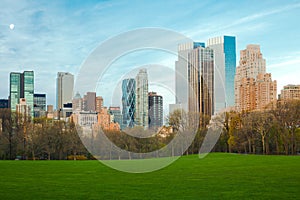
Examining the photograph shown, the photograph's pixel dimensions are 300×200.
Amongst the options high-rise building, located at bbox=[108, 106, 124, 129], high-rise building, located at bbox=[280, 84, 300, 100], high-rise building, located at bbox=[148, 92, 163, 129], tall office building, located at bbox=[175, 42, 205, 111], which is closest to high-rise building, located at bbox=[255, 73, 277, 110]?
high-rise building, located at bbox=[280, 84, 300, 100]

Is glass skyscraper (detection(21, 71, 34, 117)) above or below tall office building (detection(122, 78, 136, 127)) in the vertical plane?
above

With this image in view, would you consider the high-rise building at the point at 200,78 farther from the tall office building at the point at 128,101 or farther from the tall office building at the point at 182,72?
the tall office building at the point at 128,101

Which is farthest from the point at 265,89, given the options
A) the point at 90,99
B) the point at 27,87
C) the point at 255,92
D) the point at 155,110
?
the point at 90,99

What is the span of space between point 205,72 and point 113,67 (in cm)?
595

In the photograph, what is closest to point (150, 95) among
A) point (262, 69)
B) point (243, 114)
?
point (243, 114)

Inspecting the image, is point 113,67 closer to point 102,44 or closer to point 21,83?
point 102,44

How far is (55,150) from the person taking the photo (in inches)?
1668

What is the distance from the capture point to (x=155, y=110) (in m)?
19.8

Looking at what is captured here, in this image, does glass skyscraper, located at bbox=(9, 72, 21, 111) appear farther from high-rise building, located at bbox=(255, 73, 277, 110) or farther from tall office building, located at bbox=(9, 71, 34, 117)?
high-rise building, located at bbox=(255, 73, 277, 110)

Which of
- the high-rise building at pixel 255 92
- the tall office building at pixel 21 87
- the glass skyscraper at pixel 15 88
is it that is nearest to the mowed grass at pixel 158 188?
the high-rise building at pixel 255 92

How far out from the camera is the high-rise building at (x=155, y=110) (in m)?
17.1

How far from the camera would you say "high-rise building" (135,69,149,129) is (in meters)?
15.5

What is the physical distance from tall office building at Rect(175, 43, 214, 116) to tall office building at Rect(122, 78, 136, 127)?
166 cm

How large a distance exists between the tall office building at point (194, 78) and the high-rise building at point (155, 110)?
88cm
